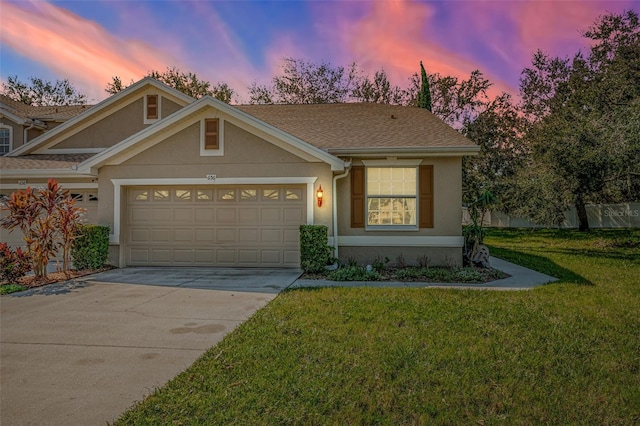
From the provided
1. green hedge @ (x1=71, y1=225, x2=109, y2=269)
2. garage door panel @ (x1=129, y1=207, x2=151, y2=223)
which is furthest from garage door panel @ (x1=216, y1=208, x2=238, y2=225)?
green hedge @ (x1=71, y1=225, x2=109, y2=269)

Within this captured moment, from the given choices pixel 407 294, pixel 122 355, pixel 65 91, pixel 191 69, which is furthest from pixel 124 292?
pixel 65 91

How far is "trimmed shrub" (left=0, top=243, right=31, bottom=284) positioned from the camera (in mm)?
7609

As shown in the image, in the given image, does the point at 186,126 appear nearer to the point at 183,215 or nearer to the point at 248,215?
the point at 183,215

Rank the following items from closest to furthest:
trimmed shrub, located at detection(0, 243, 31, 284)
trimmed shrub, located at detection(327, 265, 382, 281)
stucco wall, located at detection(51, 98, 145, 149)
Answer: trimmed shrub, located at detection(0, 243, 31, 284) < trimmed shrub, located at detection(327, 265, 382, 281) < stucco wall, located at detection(51, 98, 145, 149)

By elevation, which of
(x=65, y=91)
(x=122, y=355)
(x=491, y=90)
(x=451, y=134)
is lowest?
(x=122, y=355)

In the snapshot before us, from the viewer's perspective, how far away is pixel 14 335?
4586 millimetres

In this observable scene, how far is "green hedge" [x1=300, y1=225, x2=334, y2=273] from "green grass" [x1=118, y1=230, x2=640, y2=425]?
247cm

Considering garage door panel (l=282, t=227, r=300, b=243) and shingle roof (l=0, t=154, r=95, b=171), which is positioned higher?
shingle roof (l=0, t=154, r=95, b=171)

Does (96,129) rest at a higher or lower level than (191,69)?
lower

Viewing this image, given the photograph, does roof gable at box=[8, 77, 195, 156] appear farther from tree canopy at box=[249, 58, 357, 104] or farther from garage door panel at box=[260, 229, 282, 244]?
tree canopy at box=[249, 58, 357, 104]

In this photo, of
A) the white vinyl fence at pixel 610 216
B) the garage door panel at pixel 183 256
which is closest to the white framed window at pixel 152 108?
the garage door panel at pixel 183 256

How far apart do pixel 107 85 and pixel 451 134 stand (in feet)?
80.4

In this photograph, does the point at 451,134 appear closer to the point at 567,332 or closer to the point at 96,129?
the point at 567,332

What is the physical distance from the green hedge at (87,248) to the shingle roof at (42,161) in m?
2.98
